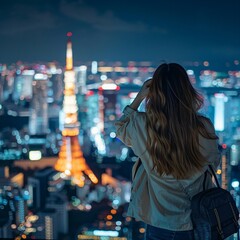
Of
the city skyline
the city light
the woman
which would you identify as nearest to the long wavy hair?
the woman

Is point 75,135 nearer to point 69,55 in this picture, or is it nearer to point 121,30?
point 69,55

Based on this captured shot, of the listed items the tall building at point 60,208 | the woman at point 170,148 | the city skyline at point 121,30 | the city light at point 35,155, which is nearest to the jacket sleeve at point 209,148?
the woman at point 170,148

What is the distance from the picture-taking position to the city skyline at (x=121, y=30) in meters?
3.00

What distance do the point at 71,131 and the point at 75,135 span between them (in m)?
0.07

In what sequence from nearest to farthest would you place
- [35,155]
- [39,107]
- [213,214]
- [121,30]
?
[213,214], [121,30], [39,107], [35,155]

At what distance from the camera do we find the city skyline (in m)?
3.00

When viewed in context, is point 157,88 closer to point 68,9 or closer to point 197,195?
point 197,195

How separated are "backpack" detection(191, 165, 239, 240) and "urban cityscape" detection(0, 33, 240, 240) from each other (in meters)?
1.71

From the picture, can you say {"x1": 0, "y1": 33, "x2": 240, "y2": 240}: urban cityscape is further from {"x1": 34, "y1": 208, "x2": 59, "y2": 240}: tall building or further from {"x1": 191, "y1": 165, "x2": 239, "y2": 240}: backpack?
{"x1": 191, "y1": 165, "x2": 239, "y2": 240}: backpack

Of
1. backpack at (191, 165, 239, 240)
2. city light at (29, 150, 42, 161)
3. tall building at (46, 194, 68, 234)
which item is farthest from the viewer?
city light at (29, 150, 42, 161)

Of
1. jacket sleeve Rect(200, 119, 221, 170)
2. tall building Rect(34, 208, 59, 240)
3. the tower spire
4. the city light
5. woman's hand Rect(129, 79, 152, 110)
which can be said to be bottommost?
tall building Rect(34, 208, 59, 240)

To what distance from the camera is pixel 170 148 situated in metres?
0.82

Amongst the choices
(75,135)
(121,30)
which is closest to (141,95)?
(121,30)

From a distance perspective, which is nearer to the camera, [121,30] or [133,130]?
[133,130]
